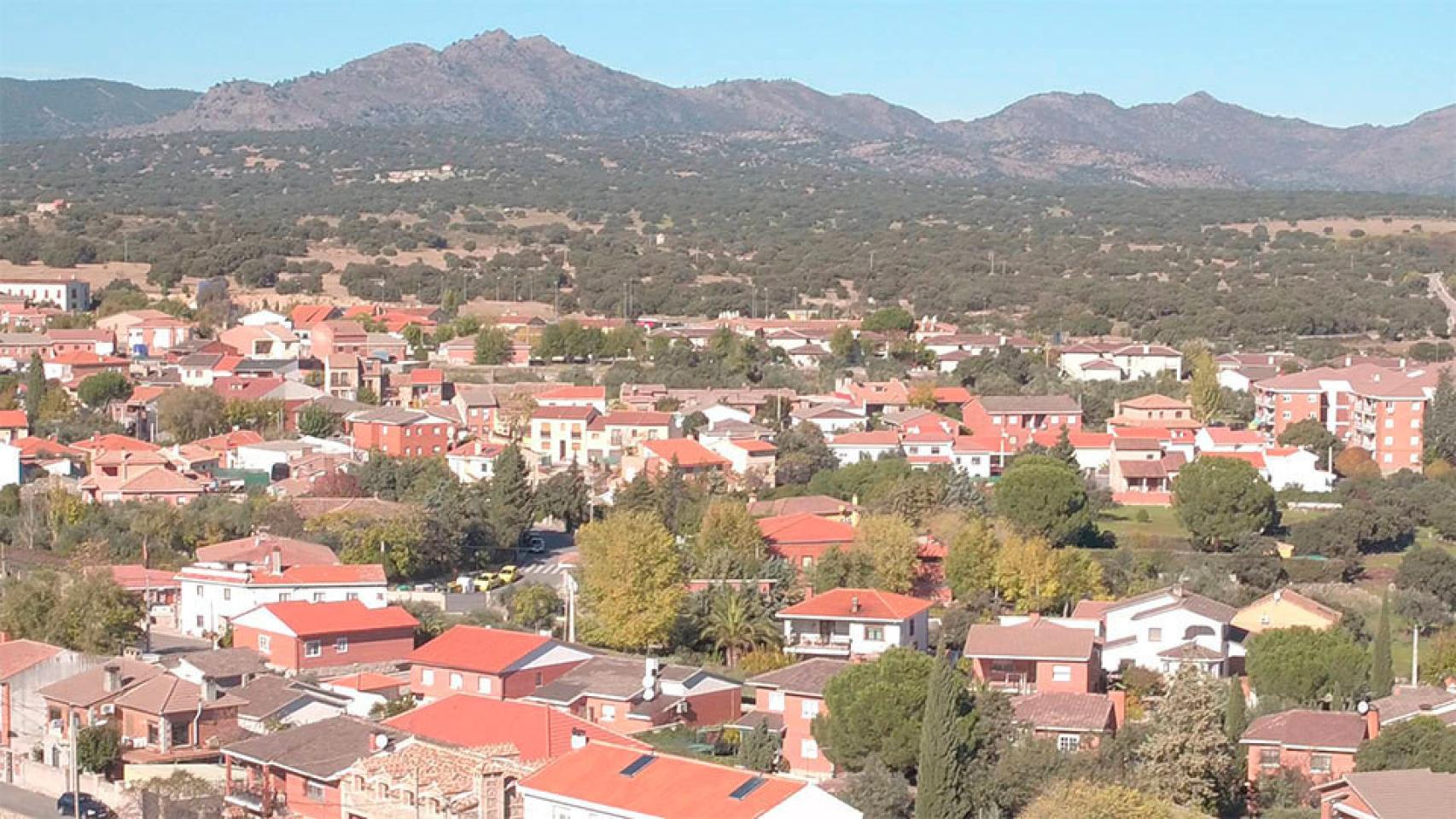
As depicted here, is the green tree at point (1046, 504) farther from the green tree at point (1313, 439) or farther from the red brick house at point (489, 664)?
the red brick house at point (489, 664)

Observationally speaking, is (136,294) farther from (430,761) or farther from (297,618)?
(430,761)

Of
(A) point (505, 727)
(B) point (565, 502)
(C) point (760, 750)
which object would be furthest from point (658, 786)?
(B) point (565, 502)

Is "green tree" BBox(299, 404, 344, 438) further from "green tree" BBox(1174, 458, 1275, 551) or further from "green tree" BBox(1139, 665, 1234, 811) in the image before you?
"green tree" BBox(1139, 665, 1234, 811)

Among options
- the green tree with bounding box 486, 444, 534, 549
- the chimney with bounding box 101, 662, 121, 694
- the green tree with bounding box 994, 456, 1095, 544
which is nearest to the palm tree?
the green tree with bounding box 486, 444, 534, 549

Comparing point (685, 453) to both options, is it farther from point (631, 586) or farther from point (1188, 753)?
point (1188, 753)

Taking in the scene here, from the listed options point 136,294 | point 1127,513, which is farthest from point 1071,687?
point 136,294

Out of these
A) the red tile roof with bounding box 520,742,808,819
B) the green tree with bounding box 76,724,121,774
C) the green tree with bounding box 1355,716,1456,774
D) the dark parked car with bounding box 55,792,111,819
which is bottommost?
the dark parked car with bounding box 55,792,111,819
